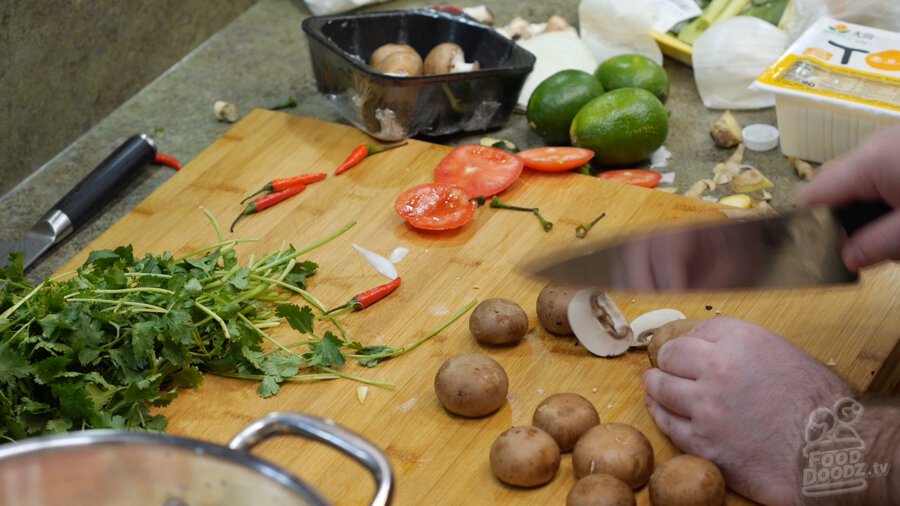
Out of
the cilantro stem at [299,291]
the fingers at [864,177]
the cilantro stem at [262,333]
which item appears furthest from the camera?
the cilantro stem at [299,291]

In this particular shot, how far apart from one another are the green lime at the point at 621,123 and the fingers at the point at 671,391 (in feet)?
2.59

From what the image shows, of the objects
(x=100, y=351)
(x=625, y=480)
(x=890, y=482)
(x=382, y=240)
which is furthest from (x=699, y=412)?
(x=100, y=351)

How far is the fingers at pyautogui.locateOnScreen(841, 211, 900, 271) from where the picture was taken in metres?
1.45

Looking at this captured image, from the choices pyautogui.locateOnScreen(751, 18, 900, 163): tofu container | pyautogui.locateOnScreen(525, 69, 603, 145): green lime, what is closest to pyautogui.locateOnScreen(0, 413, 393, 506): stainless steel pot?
pyautogui.locateOnScreen(525, 69, 603, 145): green lime

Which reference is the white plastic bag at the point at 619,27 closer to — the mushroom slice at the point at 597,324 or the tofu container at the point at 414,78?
the tofu container at the point at 414,78

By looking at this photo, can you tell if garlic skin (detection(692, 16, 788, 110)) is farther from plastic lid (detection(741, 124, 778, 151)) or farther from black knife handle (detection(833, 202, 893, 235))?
black knife handle (detection(833, 202, 893, 235))

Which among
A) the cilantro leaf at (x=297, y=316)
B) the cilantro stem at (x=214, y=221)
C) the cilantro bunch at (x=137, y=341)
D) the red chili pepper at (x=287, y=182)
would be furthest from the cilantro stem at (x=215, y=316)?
A: the red chili pepper at (x=287, y=182)

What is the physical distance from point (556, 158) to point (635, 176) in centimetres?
20

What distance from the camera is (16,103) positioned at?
2359 millimetres

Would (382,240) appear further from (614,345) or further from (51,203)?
(51,203)

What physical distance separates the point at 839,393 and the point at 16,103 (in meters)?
1.93

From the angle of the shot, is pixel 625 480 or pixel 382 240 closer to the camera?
pixel 625 480

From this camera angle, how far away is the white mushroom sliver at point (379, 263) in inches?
76.7

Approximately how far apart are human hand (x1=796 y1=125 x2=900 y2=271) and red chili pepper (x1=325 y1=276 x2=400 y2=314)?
0.77 m
